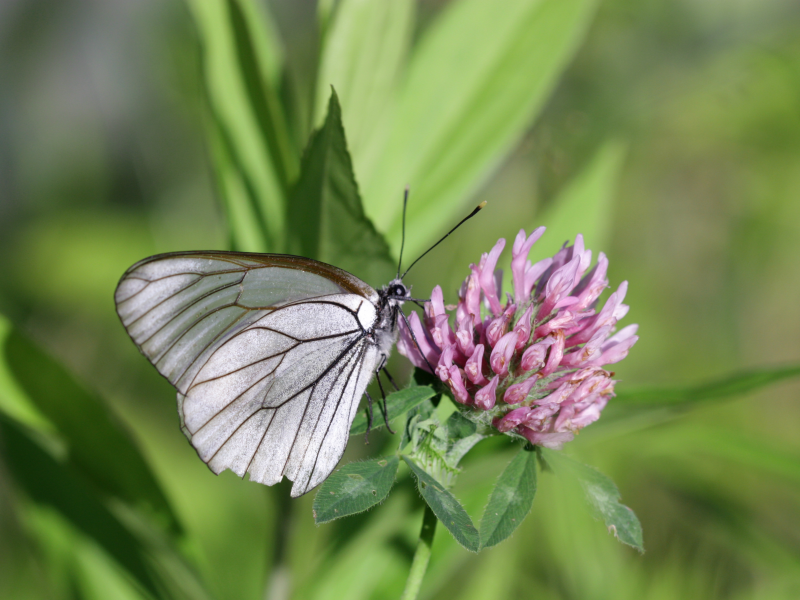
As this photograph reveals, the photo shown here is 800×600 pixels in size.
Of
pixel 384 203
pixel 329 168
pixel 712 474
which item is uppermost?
pixel 329 168

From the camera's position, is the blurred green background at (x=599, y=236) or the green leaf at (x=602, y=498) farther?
the blurred green background at (x=599, y=236)

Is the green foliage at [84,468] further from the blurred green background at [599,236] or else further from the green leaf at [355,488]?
the blurred green background at [599,236]

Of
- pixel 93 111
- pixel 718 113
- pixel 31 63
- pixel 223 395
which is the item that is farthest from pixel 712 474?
pixel 31 63

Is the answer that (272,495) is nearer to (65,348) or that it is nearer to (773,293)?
(65,348)

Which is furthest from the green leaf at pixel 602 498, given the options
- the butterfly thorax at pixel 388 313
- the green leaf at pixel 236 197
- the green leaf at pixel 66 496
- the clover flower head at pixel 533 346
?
the green leaf at pixel 66 496

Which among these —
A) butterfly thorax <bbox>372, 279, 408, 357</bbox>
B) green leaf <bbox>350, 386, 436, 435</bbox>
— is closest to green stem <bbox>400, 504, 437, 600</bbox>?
green leaf <bbox>350, 386, 436, 435</bbox>

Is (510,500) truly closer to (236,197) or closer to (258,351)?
(258,351)

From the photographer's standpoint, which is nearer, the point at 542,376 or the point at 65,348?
the point at 542,376
